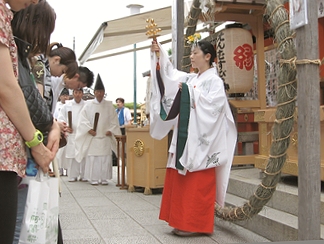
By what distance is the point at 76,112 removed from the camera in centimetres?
866

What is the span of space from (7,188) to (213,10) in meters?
4.39

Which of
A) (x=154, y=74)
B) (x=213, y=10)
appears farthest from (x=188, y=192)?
(x=213, y=10)

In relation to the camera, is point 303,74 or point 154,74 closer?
point 303,74

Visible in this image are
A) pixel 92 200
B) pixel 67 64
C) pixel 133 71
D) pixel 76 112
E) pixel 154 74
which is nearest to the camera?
pixel 67 64

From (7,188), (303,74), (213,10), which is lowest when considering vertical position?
(7,188)

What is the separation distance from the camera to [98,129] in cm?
804

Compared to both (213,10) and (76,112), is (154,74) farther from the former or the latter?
(76,112)

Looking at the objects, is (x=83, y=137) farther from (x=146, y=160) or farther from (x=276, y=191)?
(x=276, y=191)

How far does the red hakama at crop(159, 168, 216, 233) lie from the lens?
3.83 meters

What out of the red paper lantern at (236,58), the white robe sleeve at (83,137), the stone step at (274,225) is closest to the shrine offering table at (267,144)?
the stone step at (274,225)

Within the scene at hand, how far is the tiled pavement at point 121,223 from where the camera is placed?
12.8 feet

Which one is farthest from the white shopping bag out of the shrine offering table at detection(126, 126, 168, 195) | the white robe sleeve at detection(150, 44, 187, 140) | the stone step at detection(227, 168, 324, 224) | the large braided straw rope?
the shrine offering table at detection(126, 126, 168, 195)

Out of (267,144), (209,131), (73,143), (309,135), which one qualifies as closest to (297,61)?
(309,135)

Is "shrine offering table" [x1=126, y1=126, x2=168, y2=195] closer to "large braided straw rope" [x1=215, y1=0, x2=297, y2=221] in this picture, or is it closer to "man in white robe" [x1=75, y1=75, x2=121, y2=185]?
"man in white robe" [x1=75, y1=75, x2=121, y2=185]
